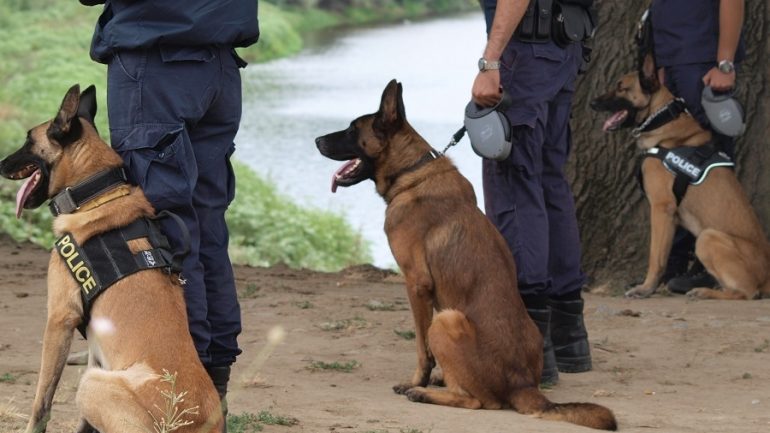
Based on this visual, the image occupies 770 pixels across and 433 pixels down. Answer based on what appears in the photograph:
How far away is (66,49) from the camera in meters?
25.0

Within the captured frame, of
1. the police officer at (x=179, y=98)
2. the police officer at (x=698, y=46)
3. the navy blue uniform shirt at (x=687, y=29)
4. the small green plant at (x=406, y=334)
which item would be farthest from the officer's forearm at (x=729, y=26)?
the police officer at (x=179, y=98)

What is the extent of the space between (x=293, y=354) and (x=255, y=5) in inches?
86.3

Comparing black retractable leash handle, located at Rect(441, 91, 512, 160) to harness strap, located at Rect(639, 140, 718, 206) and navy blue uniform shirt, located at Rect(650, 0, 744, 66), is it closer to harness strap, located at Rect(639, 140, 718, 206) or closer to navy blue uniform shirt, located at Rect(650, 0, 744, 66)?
navy blue uniform shirt, located at Rect(650, 0, 744, 66)

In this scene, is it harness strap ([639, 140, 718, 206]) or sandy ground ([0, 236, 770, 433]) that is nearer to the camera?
sandy ground ([0, 236, 770, 433])

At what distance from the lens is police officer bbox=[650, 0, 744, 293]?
745cm

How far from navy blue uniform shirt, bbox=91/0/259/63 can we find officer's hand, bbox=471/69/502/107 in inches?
52.9

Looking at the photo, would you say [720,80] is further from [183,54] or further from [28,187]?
[28,187]

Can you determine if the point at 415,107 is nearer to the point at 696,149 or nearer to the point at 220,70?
the point at 696,149

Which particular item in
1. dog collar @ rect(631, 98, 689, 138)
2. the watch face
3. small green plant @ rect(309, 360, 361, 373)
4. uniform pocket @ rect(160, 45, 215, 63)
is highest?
uniform pocket @ rect(160, 45, 215, 63)

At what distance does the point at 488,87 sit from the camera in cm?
524

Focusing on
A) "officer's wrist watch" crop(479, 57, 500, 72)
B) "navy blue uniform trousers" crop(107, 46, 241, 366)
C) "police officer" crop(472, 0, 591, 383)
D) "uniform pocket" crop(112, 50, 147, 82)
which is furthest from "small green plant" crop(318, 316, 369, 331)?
"uniform pocket" crop(112, 50, 147, 82)

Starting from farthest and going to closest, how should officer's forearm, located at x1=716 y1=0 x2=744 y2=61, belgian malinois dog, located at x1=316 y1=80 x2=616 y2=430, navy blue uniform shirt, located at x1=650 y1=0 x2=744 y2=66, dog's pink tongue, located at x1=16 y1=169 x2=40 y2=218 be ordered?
navy blue uniform shirt, located at x1=650 y1=0 x2=744 y2=66 → officer's forearm, located at x1=716 y1=0 x2=744 y2=61 → belgian malinois dog, located at x1=316 y1=80 x2=616 y2=430 → dog's pink tongue, located at x1=16 y1=169 x2=40 y2=218

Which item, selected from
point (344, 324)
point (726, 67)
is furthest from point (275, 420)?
point (726, 67)

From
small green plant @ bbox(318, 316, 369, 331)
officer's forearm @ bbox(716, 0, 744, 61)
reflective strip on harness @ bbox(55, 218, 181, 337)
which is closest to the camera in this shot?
reflective strip on harness @ bbox(55, 218, 181, 337)
